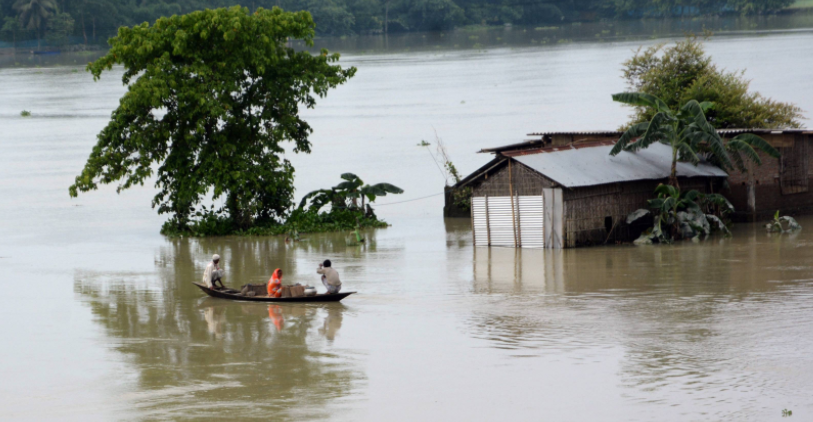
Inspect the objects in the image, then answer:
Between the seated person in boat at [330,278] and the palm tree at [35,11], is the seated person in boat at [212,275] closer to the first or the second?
the seated person in boat at [330,278]

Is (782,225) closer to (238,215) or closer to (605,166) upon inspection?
(605,166)

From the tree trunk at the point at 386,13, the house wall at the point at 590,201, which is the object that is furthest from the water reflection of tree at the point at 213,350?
the tree trunk at the point at 386,13

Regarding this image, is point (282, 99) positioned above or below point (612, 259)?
above

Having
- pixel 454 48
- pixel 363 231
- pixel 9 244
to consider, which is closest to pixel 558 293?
pixel 363 231

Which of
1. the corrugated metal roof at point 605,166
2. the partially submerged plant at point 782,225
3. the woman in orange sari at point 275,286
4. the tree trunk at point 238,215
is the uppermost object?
the corrugated metal roof at point 605,166

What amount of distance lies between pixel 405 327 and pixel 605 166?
8.40 meters

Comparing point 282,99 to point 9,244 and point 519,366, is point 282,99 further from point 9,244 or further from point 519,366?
point 519,366

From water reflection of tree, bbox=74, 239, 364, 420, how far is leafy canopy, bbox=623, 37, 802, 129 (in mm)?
13938

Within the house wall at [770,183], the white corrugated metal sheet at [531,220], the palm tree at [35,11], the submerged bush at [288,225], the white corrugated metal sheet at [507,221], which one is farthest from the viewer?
the palm tree at [35,11]

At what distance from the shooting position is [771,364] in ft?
39.1

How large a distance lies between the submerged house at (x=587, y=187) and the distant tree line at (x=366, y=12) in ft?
236

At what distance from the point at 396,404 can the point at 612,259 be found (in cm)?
929

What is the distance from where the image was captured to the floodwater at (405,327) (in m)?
11.1

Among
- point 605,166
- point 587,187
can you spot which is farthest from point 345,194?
point 587,187
